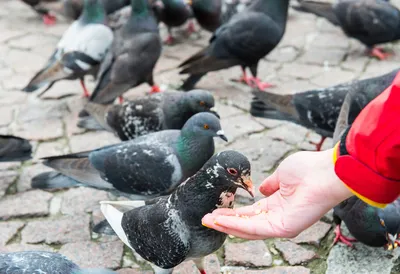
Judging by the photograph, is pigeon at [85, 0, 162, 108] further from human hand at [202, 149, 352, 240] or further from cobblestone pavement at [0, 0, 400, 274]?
human hand at [202, 149, 352, 240]

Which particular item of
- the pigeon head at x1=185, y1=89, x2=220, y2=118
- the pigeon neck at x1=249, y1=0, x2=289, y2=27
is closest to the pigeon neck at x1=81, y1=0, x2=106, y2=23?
the pigeon neck at x1=249, y1=0, x2=289, y2=27

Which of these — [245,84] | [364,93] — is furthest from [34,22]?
[364,93]

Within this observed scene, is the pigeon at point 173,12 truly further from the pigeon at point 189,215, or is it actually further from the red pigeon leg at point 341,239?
the pigeon at point 189,215

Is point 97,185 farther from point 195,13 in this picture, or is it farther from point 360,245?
point 195,13

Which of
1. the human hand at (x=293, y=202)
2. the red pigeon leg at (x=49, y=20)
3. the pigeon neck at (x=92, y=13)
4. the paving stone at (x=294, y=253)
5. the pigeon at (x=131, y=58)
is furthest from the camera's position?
the red pigeon leg at (x=49, y=20)

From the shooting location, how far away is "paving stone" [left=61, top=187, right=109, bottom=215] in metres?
4.84

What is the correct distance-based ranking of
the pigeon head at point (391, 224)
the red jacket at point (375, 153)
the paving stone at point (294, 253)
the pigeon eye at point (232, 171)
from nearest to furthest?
the red jacket at point (375, 153), the pigeon eye at point (232, 171), the pigeon head at point (391, 224), the paving stone at point (294, 253)

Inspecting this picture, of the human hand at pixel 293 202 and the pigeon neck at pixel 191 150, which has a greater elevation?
the human hand at pixel 293 202

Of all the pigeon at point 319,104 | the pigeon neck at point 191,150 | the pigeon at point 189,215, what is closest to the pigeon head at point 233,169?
the pigeon at point 189,215

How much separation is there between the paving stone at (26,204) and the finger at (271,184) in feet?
7.38

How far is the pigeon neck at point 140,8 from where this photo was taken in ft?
22.1

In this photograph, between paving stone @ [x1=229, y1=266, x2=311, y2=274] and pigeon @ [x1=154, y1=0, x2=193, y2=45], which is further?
pigeon @ [x1=154, y1=0, x2=193, y2=45]

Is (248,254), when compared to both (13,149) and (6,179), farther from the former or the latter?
(6,179)

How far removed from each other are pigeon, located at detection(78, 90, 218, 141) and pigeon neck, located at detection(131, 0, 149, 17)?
1.83 m
